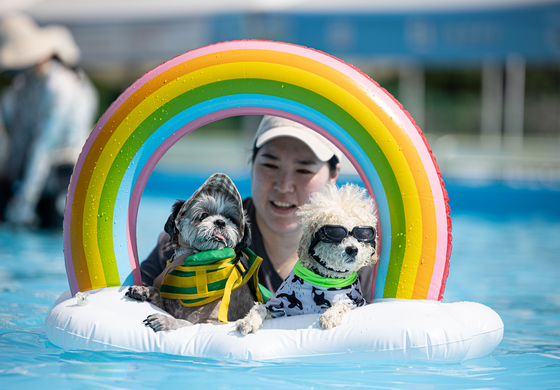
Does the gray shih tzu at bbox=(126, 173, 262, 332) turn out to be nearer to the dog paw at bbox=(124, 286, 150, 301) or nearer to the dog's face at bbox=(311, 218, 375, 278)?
the dog paw at bbox=(124, 286, 150, 301)

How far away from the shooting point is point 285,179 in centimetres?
336

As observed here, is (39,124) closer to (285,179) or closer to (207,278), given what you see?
(285,179)

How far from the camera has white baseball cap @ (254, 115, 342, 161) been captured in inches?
131

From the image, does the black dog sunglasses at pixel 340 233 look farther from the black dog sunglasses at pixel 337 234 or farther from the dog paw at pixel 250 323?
the dog paw at pixel 250 323

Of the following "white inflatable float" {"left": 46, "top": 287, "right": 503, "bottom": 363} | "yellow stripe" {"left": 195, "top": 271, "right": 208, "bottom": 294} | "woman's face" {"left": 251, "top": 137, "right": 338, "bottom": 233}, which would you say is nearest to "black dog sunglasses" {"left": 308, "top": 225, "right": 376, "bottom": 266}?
"white inflatable float" {"left": 46, "top": 287, "right": 503, "bottom": 363}

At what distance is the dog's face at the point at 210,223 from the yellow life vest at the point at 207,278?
4cm

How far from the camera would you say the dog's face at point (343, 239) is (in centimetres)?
235

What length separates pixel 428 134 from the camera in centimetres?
1420

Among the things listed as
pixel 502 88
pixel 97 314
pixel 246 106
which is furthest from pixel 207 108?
pixel 502 88

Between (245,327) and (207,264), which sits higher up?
(207,264)

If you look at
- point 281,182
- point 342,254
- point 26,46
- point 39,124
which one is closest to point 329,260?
point 342,254

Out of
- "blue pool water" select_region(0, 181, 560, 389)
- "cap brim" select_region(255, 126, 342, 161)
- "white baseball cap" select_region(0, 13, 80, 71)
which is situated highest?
"white baseball cap" select_region(0, 13, 80, 71)

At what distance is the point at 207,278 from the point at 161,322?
0.28m

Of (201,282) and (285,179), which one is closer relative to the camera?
(201,282)
